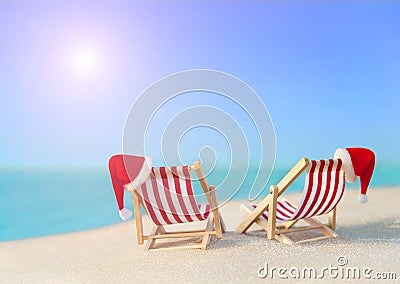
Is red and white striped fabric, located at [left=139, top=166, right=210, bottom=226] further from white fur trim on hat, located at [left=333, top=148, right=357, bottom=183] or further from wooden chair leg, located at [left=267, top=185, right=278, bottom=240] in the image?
white fur trim on hat, located at [left=333, top=148, right=357, bottom=183]

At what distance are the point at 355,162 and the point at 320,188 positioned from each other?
1.18 ft

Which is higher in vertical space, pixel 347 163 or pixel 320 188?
pixel 347 163

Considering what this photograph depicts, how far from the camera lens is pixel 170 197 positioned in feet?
11.3

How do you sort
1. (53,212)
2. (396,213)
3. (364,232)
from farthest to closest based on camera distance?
(53,212)
(396,213)
(364,232)

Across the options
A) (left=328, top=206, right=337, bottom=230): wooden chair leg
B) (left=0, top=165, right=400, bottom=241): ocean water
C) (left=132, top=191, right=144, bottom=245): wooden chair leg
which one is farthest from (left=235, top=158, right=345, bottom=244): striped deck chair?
(left=0, top=165, right=400, bottom=241): ocean water

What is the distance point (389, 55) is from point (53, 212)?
12.3 meters

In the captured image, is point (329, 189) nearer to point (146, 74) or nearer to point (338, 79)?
point (338, 79)

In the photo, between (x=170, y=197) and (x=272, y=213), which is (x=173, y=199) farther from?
(x=272, y=213)

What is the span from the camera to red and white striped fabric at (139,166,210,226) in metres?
3.38

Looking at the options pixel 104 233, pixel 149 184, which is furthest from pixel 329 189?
pixel 104 233

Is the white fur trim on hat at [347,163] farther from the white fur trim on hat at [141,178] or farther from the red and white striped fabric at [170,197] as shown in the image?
the white fur trim on hat at [141,178]

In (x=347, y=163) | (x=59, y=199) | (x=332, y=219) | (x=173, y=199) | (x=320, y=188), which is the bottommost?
(x=59, y=199)

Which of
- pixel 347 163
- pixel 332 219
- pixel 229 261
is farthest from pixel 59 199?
pixel 347 163

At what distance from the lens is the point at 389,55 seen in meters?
15.9
